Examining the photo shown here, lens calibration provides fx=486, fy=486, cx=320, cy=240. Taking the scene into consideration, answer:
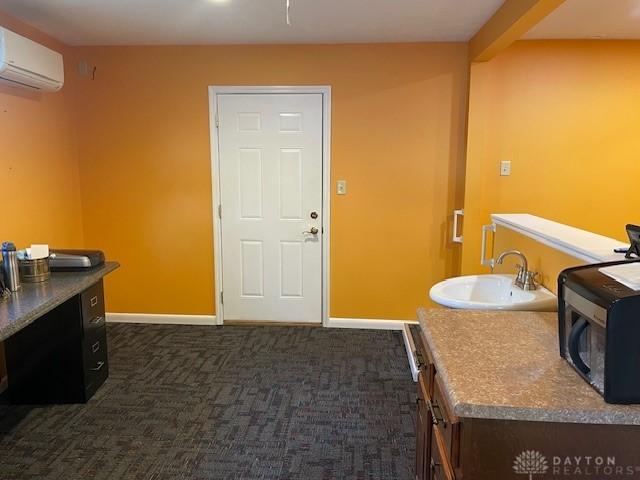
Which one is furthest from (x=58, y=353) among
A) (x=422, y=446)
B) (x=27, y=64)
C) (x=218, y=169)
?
(x=422, y=446)

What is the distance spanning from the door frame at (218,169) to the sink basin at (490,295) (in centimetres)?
181

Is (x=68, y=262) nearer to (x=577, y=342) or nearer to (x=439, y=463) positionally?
(x=439, y=463)

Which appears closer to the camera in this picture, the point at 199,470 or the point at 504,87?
the point at 199,470

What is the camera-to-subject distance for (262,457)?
2.40 meters

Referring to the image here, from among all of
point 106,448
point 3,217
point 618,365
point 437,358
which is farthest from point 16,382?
point 618,365

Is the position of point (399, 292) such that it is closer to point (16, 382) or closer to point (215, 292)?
point (215, 292)

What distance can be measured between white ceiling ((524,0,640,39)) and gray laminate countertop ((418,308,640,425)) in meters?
2.15

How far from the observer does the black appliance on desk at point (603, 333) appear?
113 centimetres

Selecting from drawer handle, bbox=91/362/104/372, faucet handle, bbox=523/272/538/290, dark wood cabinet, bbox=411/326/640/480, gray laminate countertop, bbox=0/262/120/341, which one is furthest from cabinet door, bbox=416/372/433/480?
drawer handle, bbox=91/362/104/372

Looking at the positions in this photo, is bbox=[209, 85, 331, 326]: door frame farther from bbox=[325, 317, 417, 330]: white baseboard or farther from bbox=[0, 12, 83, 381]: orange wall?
bbox=[0, 12, 83, 381]: orange wall

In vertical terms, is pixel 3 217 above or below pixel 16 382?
above

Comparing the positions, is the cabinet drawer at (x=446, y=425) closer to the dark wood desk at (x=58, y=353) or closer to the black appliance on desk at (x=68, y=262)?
the dark wood desk at (x=58, y=353)

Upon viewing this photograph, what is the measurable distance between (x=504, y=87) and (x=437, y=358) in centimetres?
302

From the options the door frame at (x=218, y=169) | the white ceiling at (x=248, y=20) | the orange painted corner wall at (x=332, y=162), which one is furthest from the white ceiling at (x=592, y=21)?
the door frame at (x=218, y=169)
